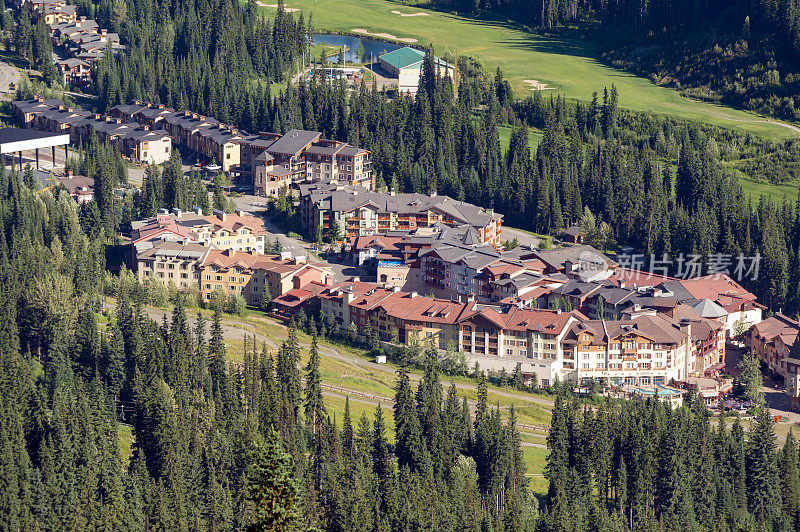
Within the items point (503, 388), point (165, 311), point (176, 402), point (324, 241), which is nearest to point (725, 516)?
point (503, 388)

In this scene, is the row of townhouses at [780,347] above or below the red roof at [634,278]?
below

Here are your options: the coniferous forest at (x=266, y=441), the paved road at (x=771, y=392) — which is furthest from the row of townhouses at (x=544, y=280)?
the coniferous forest at (x=266, y=441)

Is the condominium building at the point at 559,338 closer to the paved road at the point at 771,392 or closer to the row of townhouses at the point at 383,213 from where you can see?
the paved road at the point at 771,392

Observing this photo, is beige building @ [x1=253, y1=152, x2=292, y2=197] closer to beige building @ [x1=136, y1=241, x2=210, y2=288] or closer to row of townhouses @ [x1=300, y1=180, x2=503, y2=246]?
row of townhouses @ [x1=300, y1=180, x2=503, y2=246]

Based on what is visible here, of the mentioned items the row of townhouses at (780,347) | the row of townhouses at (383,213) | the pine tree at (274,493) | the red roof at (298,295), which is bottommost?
the row of townhouses at (780,347)

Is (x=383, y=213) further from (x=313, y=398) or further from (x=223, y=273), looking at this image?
(x=313, y=398)

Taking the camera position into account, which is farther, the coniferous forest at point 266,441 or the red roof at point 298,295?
the red roof at point 298,295

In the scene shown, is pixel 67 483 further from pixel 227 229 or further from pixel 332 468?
pixel 227 229
